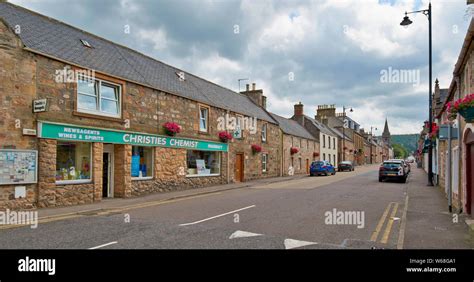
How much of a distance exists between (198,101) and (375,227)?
13778 mm

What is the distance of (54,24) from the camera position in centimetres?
1533

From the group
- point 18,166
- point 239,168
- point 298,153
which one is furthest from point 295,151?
point 18,166

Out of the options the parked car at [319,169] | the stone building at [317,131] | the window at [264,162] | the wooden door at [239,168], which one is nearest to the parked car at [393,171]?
the window at [264,162]

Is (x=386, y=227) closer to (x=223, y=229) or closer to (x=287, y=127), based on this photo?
(x=223, y=229)

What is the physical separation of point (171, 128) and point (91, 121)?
14.9 ft

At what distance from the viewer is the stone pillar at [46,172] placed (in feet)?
38.0

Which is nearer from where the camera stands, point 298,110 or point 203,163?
point 203,163

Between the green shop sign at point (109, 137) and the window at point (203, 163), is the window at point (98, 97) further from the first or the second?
the window at point (203, 163)

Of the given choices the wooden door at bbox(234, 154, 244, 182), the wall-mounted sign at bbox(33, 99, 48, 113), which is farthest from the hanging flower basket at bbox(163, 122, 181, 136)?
the wooden door at bbox(234, 154, 244, 182)

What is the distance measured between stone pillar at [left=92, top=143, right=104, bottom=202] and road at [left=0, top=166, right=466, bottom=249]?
2481mm

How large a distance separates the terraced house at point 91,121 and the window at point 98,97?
4 cm

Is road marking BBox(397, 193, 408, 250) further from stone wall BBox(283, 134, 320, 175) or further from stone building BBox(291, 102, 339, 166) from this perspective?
stone building BBox(291, 102, 339, 166)

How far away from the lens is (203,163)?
21422mm

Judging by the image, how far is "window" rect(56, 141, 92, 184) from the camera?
12.8 metres
